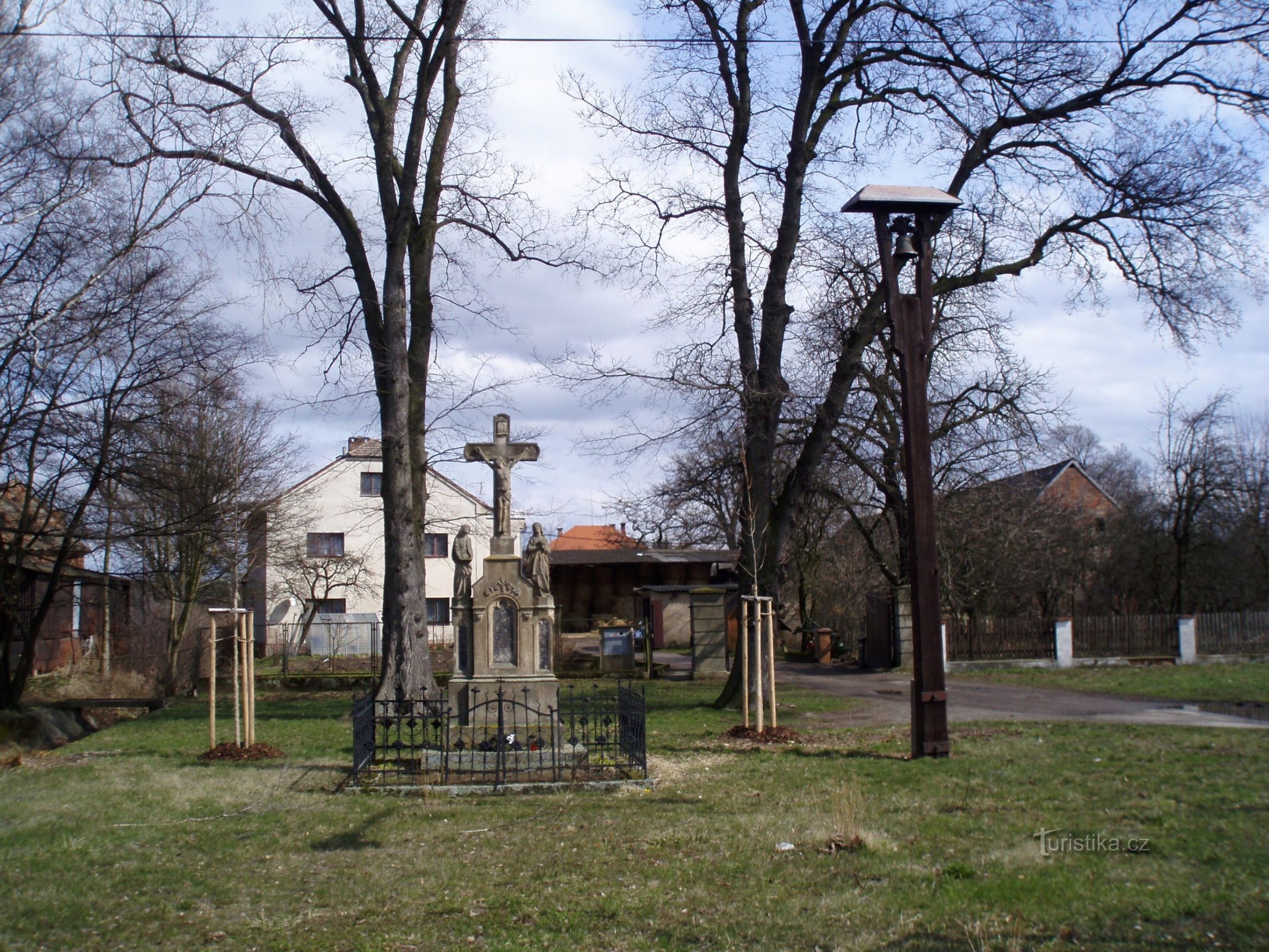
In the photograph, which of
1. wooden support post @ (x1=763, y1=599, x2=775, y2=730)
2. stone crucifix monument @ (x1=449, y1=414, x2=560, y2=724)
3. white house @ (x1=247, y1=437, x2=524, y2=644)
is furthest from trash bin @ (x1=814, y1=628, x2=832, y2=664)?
stone crucifix monument @ (x1=449, y1=414, x2=560, y2=724)

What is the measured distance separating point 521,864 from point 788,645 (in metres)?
34.3

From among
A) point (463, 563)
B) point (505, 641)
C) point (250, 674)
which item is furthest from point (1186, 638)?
point (250, 674)

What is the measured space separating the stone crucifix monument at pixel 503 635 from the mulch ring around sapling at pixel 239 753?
2291 mm

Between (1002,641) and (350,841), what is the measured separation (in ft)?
66.7

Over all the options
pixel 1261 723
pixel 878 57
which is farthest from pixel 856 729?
pixel 878 57

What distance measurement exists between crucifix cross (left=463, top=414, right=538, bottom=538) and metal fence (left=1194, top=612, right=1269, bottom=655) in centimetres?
2007

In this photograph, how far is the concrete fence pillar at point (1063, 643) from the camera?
79.7 feet

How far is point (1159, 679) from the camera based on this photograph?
66.1ft

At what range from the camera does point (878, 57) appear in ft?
56.4

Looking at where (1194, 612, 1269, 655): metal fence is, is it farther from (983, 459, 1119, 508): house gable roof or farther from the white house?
the white house

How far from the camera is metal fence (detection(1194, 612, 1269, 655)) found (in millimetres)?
25859

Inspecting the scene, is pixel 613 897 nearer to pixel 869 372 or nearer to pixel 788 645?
pixel 869 372

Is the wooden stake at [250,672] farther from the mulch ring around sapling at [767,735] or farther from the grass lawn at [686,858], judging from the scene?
the mulch ring around sapling at [767,735]

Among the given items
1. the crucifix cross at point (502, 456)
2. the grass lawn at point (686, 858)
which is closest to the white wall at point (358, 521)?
the crucifix cross at point (502, 456)
